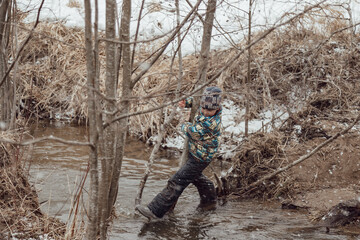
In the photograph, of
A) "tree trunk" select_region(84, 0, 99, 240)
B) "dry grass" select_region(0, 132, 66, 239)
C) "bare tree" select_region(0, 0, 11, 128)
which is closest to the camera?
"tree trunk" select_region(84, 0, 99, 240)

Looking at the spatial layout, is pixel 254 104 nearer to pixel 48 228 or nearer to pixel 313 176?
pixel 313 176

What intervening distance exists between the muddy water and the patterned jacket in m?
0.81

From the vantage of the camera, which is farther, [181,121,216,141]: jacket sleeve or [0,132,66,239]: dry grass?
[181,121,216,141]: jacket sleeve

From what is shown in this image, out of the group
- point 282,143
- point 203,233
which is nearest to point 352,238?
point 203,233

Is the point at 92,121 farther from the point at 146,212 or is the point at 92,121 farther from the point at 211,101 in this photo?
the point at 146,212

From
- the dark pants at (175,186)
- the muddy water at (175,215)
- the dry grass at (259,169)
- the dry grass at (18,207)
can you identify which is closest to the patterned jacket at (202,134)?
the dark pants at (175,186)

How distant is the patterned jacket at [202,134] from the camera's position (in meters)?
5.07

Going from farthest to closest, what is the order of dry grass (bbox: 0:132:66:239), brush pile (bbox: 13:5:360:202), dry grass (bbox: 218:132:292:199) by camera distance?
brush pile (bbox: 13:5:360:202), dry grass (bbox: 218:132:292:199), dry grass (bbox: 0:132:66:239)

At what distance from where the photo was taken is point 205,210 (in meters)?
5.59

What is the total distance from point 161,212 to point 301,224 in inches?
66.0

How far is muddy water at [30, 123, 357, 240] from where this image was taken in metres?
4.79

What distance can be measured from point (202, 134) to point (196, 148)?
0.21 m

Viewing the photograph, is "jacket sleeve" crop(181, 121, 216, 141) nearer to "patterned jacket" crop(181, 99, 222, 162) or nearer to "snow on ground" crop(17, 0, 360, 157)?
"patterned jacket" crop(181, 99, 222, 162)

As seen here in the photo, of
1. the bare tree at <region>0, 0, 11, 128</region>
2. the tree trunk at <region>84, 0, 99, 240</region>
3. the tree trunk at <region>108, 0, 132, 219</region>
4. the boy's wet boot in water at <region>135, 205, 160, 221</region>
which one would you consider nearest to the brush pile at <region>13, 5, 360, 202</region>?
the boy's wet boot in water at <region>135, 205, 160, 221</region>
